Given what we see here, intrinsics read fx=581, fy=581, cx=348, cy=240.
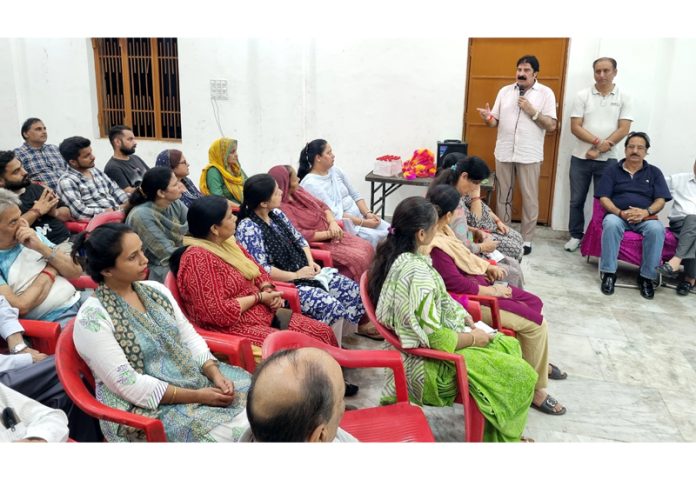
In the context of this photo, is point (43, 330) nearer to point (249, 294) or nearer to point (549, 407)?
point (249, 294)

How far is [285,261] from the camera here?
3.37 meters

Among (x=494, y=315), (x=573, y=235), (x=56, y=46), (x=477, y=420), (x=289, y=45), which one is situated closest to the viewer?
(x=477, y=420)

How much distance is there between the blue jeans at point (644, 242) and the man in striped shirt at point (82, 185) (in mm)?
3724

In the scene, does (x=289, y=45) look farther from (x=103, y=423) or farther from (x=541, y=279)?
(x=103, y=423)

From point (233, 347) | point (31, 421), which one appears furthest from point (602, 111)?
→ point (31, 421)

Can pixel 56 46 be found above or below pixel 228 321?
above

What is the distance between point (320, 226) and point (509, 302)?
5.17ft

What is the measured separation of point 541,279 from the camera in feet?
15.7

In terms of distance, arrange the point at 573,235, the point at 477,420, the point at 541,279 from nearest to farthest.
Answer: the point at 477,420
the point at 541,279
the point at 573,235

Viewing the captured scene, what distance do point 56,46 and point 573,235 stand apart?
6.07 metres

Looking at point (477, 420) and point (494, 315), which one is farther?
point (494, 315)

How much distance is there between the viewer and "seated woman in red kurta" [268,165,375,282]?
12.5 feet

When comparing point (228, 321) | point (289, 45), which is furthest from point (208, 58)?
point (228, 321)
